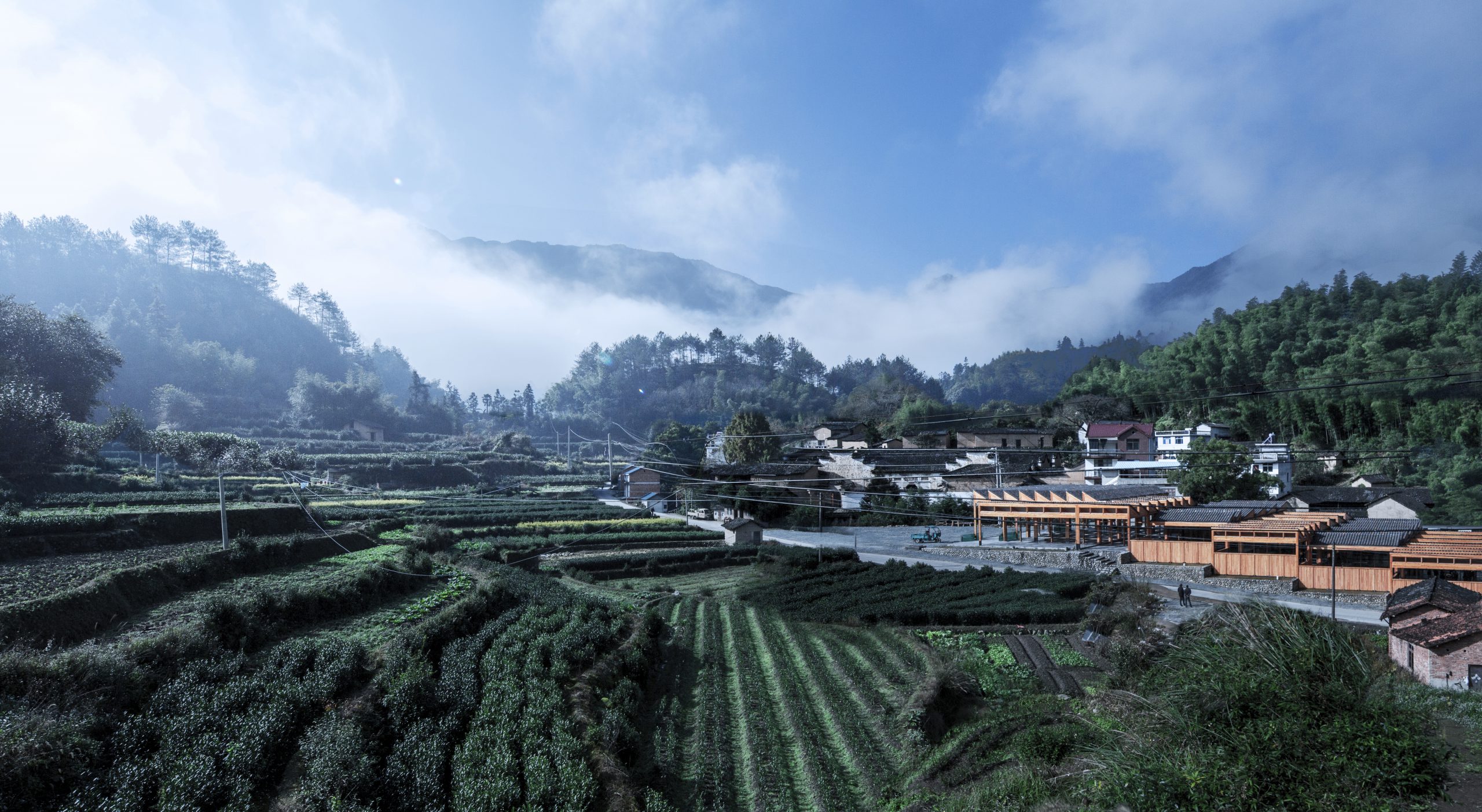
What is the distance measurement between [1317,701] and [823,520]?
33715 mm

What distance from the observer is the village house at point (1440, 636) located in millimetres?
12078

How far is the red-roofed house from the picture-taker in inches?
1832

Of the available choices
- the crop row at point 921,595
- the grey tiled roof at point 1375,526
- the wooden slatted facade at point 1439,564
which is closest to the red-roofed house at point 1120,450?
the grey tiled roof at point 1375,526

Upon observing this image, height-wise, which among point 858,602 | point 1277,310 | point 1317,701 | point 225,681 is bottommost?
point 858,602

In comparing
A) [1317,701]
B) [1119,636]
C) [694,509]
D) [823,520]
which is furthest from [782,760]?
[694,509]

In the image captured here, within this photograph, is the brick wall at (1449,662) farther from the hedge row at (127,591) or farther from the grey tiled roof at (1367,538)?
the hedge row at (127,591)

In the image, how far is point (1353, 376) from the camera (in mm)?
42875

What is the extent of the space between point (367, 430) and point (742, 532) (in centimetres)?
5089

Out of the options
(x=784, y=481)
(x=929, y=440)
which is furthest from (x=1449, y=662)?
(x=929, y=440)

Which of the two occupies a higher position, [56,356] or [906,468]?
[56,356]

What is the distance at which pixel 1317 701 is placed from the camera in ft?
19.9

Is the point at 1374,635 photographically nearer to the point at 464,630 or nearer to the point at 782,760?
the point at 782,760

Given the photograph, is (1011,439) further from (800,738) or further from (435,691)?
(435,691)

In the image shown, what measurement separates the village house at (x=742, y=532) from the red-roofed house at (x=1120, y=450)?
89.3ft
